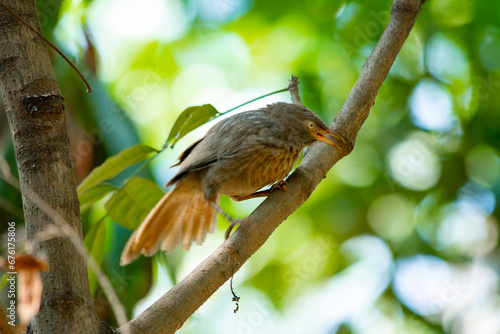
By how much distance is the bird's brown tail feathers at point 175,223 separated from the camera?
3250mm

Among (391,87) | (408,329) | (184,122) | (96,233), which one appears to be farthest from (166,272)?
(391,87)

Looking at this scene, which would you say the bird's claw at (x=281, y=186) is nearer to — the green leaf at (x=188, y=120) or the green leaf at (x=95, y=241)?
the green leaf at (x=188, y=120)

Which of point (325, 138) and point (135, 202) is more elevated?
point (135, 202)

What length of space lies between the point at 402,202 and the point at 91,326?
431cm

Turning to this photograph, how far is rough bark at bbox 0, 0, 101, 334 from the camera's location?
1.59m

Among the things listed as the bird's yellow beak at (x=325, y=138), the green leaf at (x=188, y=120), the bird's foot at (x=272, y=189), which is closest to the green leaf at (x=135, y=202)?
the green leaf at (x=188, y=120)

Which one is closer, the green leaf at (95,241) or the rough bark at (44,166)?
the rough bark at (44,166)

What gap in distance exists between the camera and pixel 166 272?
3.43 meters

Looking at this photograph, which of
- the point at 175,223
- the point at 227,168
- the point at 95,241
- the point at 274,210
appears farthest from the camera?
the point at 175,223

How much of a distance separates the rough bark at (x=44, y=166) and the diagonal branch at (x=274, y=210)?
202mm

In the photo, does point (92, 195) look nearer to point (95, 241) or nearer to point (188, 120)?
point (95, 241)

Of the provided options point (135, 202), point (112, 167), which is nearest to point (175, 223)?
point (135, 202)

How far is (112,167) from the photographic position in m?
2.65

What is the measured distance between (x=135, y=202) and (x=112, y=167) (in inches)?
16.5
